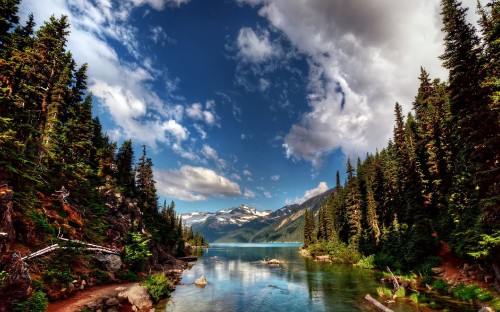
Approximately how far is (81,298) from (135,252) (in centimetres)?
1456

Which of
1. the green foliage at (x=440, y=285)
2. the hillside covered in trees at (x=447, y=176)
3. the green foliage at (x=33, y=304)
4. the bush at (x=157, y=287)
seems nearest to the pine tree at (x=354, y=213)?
the hillside covered in trees at (x=447, y=176)

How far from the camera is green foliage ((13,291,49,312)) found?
1469 cm

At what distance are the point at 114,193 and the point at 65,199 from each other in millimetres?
13742

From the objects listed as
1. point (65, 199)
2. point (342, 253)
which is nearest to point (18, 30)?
point (65, 199)

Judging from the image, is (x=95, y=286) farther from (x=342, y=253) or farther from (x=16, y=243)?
(x=342, y=253)

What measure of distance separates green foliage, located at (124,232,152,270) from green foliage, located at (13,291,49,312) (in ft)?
61.8

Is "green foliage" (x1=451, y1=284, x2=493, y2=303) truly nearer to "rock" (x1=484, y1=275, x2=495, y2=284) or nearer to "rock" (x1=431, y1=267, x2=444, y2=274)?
"rock" (x1=484, y1=275, x2=495, y2=284)

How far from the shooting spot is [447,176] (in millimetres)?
36594

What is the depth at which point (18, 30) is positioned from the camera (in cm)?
3167

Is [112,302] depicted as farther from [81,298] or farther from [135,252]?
[135,252]

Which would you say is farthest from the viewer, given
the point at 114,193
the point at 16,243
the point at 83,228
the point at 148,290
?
the point at 114,193

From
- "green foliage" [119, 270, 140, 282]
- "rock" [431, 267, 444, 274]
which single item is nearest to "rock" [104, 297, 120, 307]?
"green foliage" [119, 270, 140, 282]

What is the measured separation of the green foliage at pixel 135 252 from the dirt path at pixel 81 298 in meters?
7.98

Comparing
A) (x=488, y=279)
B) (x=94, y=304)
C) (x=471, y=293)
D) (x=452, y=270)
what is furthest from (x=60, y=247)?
(x=452, y=270)
